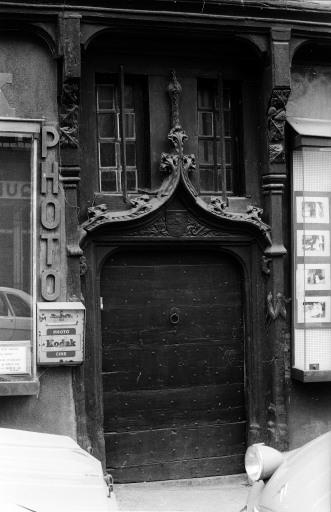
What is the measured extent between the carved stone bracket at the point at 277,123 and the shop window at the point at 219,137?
46 cm

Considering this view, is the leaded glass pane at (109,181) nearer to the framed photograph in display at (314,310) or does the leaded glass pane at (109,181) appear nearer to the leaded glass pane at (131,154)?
the leaded glass pane at (131,154)

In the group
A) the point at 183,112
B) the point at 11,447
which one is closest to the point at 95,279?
the point at 183,112

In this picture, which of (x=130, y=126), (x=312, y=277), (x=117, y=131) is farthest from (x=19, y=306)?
(x=312, y=277)

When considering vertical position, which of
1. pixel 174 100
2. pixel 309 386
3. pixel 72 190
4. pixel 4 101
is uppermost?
pixel 174 100

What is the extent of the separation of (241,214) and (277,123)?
41.1 inches

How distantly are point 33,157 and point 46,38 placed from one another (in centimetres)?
118

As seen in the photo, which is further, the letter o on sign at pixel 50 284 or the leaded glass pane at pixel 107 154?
the leaded glass pane at pixel 107 154

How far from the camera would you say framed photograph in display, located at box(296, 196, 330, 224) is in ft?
29.5

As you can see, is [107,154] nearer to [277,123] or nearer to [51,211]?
[51,211]

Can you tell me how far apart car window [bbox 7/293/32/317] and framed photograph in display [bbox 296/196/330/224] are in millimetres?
3091

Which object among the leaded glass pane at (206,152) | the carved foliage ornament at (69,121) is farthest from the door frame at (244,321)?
the carved foliage ornament at (69,121)

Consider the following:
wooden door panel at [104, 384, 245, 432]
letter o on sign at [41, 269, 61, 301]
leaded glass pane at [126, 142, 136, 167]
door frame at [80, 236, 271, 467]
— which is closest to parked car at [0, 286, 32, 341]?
letter o on sign at [41, 269, 61, 301]

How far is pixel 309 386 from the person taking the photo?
355 inches

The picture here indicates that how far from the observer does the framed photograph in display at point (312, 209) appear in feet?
29.5
